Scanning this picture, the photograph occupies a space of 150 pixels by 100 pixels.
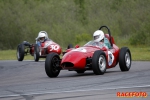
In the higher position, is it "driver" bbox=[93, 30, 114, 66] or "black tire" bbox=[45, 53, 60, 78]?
"driver" bbox=[93, 30, 114, 66]

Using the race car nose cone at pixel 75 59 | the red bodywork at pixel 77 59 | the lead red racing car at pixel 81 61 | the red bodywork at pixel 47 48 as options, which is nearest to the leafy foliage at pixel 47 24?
the red bodywork at pixel 47 48

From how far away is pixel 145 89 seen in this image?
1252cm

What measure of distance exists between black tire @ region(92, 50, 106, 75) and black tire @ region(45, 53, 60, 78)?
4.66 ft

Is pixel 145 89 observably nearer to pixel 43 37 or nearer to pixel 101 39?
pixel 101 39

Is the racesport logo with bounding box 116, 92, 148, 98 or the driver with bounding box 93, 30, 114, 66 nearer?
the racesport logo with bounding box 116, 92, 148, 98

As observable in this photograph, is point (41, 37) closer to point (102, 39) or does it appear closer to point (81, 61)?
point (102, 39)

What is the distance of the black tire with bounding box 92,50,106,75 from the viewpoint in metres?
17.2

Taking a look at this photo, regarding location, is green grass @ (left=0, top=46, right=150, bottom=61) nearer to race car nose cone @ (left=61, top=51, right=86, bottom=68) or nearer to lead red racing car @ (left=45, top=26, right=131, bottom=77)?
lead red racing car @ (left=45, top=26, right=131, bottom=77)

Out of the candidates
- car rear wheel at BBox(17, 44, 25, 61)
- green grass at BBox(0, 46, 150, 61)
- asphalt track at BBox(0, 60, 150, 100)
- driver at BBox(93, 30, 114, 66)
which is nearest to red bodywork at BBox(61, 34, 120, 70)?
driver at BBox(93, 30, 114, 66)

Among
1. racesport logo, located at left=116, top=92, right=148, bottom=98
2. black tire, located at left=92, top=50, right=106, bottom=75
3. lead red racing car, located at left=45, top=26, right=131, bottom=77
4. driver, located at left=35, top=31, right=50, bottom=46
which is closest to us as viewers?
racesport logo, located at left=116, top=92, right=148, bottom=98

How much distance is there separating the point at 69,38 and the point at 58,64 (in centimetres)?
5292

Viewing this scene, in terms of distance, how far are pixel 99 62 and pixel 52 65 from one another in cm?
165

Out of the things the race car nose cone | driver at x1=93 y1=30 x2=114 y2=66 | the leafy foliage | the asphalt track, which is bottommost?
the asphalt track

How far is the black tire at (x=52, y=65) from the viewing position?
17750mm
